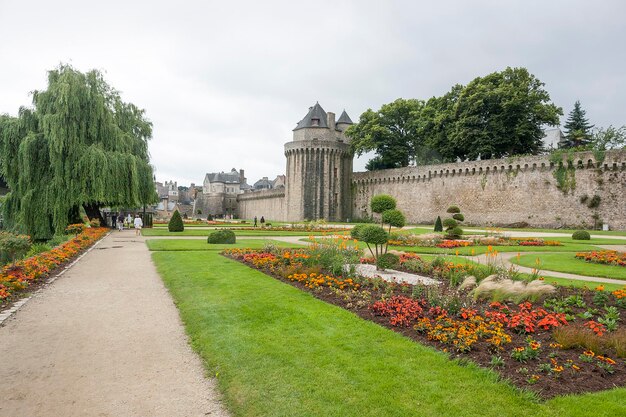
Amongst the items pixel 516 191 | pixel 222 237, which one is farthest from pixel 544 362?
pixel 516 191

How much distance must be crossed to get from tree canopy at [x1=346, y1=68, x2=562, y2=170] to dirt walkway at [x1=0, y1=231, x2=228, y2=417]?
37484 millimetres

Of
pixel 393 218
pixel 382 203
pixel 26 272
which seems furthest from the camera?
pixel 382 203

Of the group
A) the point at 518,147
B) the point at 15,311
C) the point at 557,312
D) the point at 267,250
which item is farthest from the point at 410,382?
the point at 518,147

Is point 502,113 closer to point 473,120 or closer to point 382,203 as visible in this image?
point 473,120

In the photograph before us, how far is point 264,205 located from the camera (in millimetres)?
69062

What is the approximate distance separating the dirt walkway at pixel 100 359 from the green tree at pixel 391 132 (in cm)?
4426

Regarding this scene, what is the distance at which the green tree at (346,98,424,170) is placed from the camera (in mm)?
50062

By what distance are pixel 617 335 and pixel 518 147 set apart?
41.4 m

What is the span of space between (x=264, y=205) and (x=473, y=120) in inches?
1533

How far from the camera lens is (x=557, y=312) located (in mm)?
6816

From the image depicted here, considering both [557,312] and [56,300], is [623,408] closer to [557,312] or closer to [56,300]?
[557,312]

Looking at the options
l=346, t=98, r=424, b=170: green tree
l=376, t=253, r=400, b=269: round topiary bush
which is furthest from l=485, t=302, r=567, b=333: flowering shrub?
l=346, t=98, r=424, b=170: green tree

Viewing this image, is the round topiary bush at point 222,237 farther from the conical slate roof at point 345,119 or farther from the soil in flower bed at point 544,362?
the conical slate roof at point 345,119

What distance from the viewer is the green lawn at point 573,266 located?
1152cm
